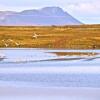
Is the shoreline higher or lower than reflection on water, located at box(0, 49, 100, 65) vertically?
higher

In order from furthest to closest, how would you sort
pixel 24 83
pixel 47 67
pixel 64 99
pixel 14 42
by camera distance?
pixel 14 42 → pixel 47 67 → pixel 24 83 → pixel 64 99

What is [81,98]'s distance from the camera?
1964 centimetres

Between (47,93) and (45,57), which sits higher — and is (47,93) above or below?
above

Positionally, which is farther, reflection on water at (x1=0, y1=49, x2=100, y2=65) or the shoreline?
reflection on water at (x1=0, y1=49, x2=100, y2=65)

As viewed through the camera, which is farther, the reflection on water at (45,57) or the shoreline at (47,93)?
the reflection on water at (45,57)

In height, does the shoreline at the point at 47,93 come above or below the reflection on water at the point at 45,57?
above

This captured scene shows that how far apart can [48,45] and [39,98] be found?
5717cm

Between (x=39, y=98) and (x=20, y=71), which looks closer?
(x=39, y=98)

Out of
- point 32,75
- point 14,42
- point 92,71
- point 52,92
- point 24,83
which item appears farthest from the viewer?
point 14,42

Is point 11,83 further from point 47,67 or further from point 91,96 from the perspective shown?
Result: point 47,67

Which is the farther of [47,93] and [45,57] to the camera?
[45,57]

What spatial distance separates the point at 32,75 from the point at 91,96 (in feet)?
28.1

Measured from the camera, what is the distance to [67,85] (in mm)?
23531

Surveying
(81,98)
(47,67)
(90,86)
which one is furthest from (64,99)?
(47,67)
